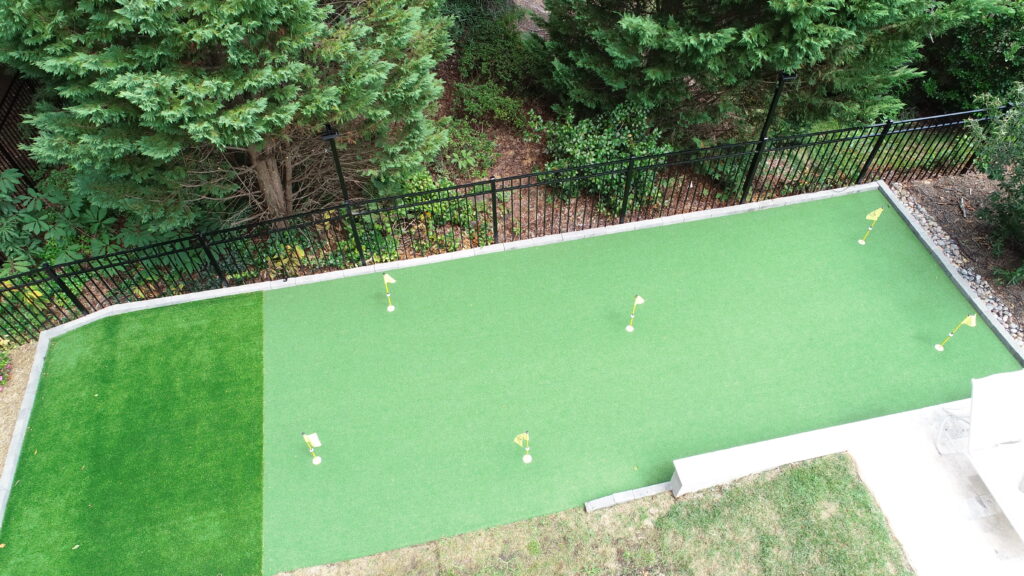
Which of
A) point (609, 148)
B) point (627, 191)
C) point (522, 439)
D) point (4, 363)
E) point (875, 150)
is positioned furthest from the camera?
point (609, 148)

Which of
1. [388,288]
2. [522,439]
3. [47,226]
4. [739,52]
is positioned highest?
[739,52]

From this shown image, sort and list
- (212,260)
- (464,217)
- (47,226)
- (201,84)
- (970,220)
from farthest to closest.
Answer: (464,217), (970,220), (47,226), (212,260), (201,84)

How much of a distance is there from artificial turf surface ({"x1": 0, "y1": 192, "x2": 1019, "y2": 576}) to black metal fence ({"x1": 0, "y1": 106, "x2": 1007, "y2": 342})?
670 mm

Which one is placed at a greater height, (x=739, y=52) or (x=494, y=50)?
(x=739, y=52)

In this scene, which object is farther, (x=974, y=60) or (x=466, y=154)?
(x=974, y=60)

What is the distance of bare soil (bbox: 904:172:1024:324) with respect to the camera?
7359 millimetres

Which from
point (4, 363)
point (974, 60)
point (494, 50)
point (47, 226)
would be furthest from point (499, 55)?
point (4, 363)

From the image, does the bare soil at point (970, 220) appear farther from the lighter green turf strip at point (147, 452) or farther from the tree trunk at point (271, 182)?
the tree trunk at point (271, 182)

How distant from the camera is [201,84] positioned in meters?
5.76

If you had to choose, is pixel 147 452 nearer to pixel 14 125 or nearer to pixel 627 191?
pixel 14 125

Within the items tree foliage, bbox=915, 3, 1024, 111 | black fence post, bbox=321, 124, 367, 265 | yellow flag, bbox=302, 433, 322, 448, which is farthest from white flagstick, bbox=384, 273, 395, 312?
tree foliage, bbox=915, 3, 1024, 111

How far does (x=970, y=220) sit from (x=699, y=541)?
6704 mm

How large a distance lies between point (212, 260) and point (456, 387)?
3.52 meters

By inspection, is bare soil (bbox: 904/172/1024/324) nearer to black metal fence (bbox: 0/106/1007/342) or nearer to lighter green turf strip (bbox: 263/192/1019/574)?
black metal fence (bbox: 0/106/1007/342)
